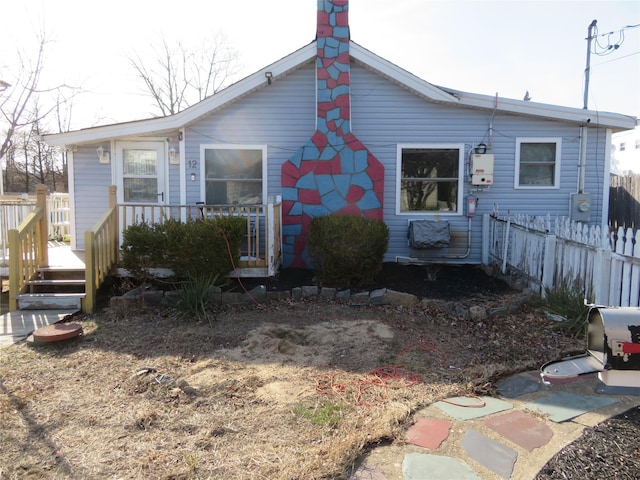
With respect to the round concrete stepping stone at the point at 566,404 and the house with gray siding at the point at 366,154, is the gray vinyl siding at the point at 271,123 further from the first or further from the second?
the round concrete stepping stone at the point at 566,404

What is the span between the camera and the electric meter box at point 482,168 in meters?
7.96

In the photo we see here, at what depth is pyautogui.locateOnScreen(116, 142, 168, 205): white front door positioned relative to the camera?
8.45 meters

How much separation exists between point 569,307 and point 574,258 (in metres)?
0.62

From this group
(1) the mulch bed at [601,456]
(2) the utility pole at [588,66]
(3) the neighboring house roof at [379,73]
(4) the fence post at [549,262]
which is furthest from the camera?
(2) the utility pole at [588,66]

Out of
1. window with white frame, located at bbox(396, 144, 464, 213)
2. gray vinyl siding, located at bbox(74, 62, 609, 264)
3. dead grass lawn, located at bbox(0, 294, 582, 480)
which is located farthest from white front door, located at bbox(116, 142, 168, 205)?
window with white frame, located at bbox(396, 144, 464, 213)

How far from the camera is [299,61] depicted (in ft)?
25.8

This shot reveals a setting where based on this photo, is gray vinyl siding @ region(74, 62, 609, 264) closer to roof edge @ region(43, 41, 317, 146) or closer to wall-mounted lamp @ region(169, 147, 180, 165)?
wall-mounted lamp @ region(169, 147, 180, 165)

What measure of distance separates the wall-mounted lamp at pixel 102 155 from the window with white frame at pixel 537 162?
7.43m

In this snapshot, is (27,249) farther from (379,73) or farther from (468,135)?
(468,135)

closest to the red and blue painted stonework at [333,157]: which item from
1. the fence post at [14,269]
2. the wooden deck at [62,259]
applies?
the wooden deck at [62,259]

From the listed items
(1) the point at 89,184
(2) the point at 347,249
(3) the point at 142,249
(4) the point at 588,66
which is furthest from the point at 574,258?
(4) the point at 588,66

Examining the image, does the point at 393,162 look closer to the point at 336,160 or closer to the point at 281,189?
the point at 336,160

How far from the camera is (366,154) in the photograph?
774 cm

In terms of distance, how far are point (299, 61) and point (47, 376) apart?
6.10 meters
